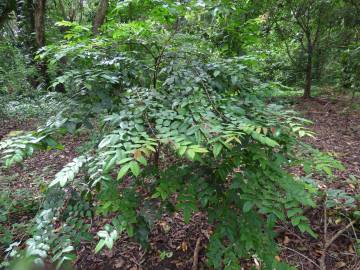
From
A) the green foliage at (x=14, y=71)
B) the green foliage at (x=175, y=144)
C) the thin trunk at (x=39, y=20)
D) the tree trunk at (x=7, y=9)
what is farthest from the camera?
the tree trunk at (x=7, y=9)

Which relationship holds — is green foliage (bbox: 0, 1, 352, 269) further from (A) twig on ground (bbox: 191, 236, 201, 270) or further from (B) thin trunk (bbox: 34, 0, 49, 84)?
(B) thin trunk (bbox: 34, 0, 49, 84)

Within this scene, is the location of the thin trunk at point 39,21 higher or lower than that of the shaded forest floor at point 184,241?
higher

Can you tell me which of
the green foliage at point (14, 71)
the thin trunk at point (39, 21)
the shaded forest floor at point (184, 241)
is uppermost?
the thin trunk at point (39, 21)

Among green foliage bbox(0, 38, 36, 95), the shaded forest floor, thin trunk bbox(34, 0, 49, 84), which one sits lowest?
the shaded forest floor

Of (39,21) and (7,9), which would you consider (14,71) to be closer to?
(39,21)

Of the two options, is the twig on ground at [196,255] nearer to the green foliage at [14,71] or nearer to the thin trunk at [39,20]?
the green foliage at [14,71]

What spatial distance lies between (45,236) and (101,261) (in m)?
1.19

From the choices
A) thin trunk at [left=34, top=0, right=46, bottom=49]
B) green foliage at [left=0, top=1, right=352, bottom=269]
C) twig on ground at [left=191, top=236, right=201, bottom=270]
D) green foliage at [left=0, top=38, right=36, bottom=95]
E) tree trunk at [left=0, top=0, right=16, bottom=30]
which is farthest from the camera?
tree trunk at [left=0, top=0, right=16, bottom=30]

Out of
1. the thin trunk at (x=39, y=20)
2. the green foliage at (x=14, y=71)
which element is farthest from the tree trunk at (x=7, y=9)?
the thin trunk at (x=39, y=20)

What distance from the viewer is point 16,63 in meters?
7.86

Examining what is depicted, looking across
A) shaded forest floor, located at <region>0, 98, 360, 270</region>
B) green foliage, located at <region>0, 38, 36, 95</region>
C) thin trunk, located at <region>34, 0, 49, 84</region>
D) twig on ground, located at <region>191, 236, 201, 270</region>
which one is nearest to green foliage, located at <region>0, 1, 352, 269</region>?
twig on ground, located at <region>191, 236, 201, 270</region>

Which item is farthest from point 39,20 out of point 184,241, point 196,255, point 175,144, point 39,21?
point 175,144

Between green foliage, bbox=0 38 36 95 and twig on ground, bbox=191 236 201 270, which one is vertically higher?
green foliage, bbox=0 38 36 95

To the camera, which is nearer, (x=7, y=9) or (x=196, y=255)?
(x=196, y=255)
